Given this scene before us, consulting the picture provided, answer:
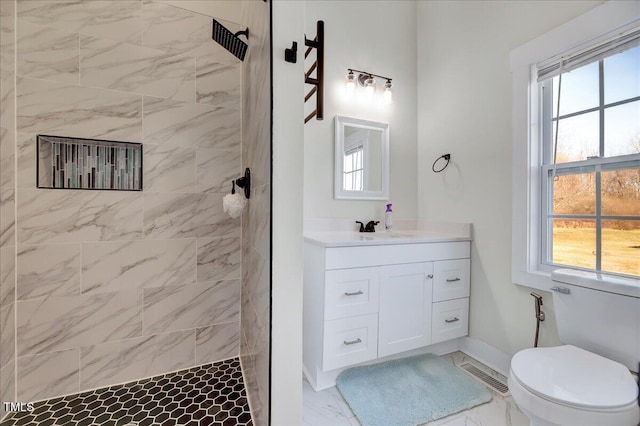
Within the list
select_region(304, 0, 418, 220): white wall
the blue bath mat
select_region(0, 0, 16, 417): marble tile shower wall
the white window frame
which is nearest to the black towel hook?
select_region(304, 0, 418, 220): white wall

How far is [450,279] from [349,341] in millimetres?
901

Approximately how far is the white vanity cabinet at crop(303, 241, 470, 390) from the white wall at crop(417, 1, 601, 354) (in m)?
0.25

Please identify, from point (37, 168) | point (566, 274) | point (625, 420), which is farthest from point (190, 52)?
point (625, 420)

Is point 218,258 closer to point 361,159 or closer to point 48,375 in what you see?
point 48,375

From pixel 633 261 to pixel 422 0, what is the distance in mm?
2586

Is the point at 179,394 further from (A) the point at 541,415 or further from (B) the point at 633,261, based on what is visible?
(B) the point at 633,261

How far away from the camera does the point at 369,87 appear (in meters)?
2.28

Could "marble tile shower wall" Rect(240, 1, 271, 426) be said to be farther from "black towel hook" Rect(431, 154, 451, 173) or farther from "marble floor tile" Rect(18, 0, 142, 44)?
"black towel hook" Rect(431, 154, 451, 173)

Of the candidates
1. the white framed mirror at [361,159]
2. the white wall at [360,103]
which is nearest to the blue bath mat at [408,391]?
the white wall at [360,103]

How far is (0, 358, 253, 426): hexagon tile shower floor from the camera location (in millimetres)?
1292

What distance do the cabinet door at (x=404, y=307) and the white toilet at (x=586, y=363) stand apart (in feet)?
2.15

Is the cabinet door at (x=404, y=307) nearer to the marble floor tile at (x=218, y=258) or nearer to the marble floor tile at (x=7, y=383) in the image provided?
the marble floor tile at (x=218, y=258)

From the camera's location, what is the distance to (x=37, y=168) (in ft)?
4.64

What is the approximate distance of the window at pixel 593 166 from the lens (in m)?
1.35
